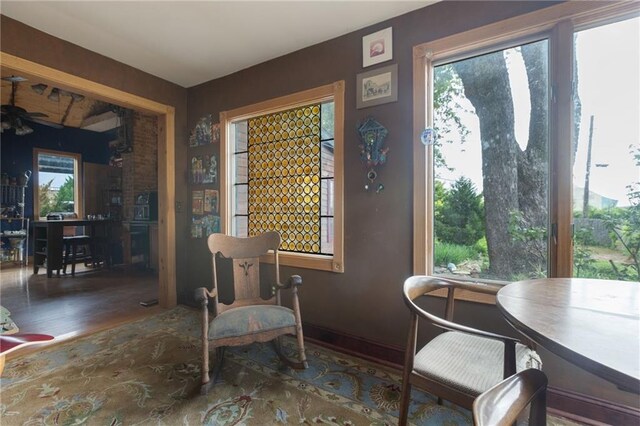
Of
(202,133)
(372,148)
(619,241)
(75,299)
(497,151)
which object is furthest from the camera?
(75,299)

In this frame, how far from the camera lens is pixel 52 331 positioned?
2639 millimetres

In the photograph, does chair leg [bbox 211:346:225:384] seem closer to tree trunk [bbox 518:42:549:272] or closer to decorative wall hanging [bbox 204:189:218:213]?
decorative wall hanging [bbox 204:189:218:213]

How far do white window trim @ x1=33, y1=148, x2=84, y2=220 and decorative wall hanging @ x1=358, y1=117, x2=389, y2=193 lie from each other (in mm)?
7376

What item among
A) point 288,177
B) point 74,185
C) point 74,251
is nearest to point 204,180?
point 288,177

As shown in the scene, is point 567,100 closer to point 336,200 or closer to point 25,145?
point 336,200

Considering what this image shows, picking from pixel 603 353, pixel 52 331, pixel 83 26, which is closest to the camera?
pixel 603 353

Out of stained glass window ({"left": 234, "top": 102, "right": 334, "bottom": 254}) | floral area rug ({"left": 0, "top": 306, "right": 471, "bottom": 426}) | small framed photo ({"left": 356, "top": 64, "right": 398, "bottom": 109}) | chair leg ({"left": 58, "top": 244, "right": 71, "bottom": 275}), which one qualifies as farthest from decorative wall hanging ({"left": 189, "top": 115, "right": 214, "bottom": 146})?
chair leg ({"left": 58, "top": 244, "right": 71, "bottom": 275})

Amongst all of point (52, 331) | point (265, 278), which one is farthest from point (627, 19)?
point (52, 331)

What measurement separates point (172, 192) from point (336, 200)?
201cm

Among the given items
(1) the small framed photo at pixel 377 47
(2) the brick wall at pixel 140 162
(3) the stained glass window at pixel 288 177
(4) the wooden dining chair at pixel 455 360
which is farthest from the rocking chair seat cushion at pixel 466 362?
Answer: (2) the brick wall at pixel 140 162

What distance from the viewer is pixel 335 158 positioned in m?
2.37

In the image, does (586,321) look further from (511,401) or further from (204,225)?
(204,225)

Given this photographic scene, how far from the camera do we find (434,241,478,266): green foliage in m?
1.98

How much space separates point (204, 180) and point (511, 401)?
3.22m
